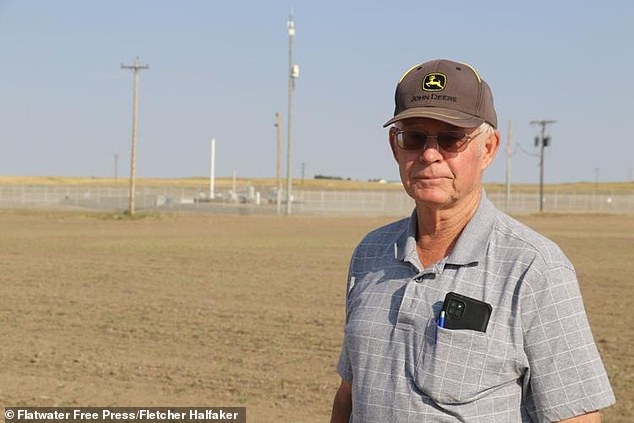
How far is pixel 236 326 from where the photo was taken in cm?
1295

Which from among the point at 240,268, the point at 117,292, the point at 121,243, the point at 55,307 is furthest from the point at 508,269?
the point at 121,243

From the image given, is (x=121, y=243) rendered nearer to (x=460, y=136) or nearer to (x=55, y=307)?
(x=55, y=307)

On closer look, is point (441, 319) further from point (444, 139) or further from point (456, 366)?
point (444, 139)

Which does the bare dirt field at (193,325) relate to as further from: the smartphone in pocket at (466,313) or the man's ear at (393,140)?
the smartphone in pocket at (466,313)

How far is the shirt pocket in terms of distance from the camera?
2553 mm

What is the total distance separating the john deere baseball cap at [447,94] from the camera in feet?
8.92

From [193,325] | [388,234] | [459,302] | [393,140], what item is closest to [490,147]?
[393,140]

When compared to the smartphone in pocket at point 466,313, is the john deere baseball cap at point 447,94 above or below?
above

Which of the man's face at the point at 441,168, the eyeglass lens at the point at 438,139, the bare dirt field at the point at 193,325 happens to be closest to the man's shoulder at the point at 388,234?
the man's face at the point at 441,168

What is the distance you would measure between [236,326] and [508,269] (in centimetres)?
1056

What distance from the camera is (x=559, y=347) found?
2.51 meters

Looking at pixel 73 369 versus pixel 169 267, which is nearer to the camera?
pixel 73 369

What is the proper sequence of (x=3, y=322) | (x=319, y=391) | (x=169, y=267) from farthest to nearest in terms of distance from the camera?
(x=169, y=267)
(x=3, y=322)
(x=319, y=391)

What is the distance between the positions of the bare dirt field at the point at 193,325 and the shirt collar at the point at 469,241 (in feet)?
17.7
